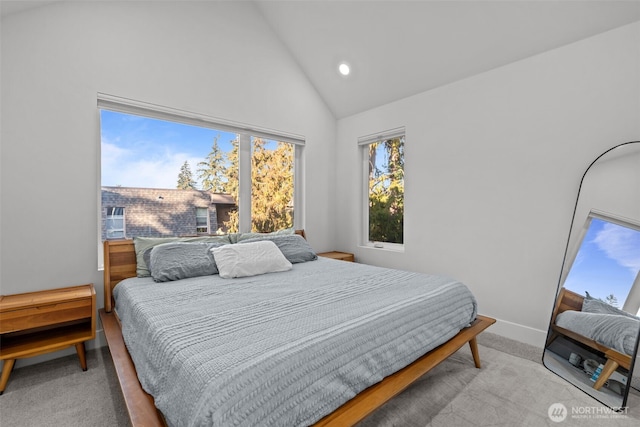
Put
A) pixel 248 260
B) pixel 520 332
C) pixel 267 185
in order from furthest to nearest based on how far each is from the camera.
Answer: pixel 267 185 < pixel 520 332 < pixel 248 260

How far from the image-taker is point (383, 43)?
3.14m

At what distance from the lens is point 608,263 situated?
217cm

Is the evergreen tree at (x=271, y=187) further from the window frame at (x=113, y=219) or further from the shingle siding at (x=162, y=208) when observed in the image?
the window frame at (x=113, y=219)

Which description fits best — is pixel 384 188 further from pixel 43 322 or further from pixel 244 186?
pixel 43 322

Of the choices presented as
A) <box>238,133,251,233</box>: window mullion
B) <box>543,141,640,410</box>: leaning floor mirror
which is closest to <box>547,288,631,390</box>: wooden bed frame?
<box>543,141,640,410</box>: leaning floor mirror

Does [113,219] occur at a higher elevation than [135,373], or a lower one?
higher

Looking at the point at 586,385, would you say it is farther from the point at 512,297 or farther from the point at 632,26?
the point at 632,26

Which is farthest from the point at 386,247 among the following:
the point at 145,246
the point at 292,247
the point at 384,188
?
the point at 145,246

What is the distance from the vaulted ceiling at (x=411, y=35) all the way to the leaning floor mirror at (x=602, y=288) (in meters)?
1.02

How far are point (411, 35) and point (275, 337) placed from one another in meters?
2.95

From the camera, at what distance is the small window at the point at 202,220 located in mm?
3178

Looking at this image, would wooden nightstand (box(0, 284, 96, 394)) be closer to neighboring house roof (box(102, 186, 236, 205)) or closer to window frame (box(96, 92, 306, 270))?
window frame (box(96, 92, 306, 270))

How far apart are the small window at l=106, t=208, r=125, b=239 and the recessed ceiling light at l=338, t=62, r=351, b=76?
2.76 m

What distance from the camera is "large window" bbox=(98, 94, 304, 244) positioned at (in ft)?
8.93
